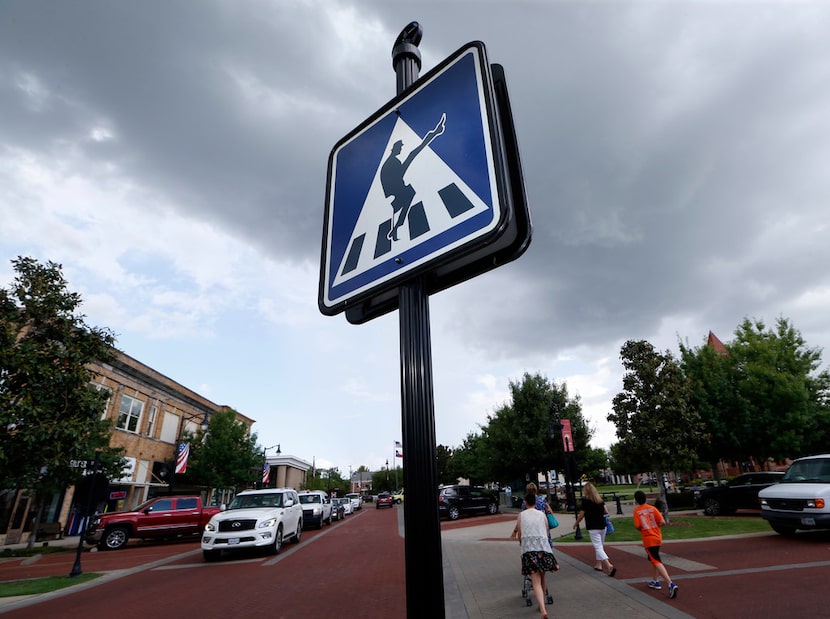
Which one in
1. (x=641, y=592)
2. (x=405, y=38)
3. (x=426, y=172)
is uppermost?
(x=405, y=38)

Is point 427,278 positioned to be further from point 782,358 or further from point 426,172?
point 782,358

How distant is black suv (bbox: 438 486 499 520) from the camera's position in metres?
25.5

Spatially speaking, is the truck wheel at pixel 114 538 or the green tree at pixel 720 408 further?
the green tree at pixel 720 408

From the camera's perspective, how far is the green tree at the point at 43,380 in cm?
1311

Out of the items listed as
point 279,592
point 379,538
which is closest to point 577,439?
point 379,538

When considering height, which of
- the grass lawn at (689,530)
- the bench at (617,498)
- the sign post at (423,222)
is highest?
the sign post at (423,222)

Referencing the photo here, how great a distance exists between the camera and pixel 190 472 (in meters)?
30.3

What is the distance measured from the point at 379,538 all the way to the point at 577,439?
16941 millimetres

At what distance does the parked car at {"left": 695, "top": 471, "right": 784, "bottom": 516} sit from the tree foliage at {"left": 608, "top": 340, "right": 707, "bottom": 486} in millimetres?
3293

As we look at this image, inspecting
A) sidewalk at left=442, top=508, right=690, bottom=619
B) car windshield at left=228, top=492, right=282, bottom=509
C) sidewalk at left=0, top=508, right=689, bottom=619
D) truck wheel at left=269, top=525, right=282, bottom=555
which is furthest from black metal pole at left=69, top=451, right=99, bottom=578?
sidewalk at left=442, top=508, right=690, bottom=619

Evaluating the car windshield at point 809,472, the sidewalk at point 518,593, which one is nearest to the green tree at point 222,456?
the sidewalk at point 518,593

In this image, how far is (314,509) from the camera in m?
22.4

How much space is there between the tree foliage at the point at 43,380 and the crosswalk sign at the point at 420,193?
15.0m

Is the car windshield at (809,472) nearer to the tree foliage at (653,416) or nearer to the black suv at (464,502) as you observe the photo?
the tree foliage at (653,416)
